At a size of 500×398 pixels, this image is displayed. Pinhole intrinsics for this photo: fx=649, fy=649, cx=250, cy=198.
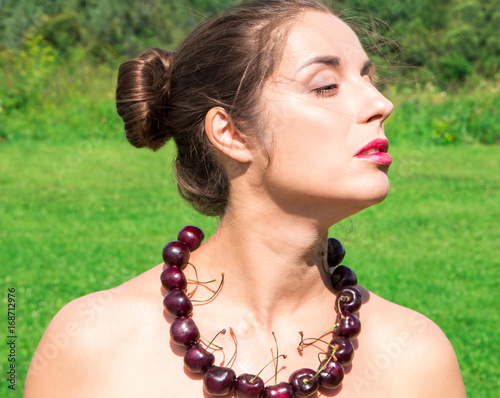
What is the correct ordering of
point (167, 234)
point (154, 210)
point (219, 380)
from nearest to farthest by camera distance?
1. point (219, 380)
2. point (167, 234)
3. point (154, 210)

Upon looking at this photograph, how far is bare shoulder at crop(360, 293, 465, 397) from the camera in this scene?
2.13 m

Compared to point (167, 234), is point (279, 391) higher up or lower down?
higher up

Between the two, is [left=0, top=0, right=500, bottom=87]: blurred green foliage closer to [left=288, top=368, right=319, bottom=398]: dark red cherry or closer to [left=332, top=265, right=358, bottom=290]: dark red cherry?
[left=332, top=265, right=358, bottom=290]: dark red cherry

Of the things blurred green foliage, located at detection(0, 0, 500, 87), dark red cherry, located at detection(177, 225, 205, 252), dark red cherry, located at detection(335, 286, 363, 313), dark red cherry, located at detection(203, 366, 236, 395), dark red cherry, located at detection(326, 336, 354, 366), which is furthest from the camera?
blurred green foliage, located at detection(0, 0, 500, 87)

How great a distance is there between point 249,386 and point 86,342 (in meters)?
0.54

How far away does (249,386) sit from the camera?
1984 millimetres

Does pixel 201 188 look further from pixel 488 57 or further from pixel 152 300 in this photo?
pixel 488 57

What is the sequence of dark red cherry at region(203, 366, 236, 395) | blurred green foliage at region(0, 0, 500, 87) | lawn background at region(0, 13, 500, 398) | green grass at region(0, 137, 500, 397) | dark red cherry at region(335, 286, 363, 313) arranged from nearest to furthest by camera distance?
dark red cherry at region(203, 366, 236, 395)
dark red cherry at region(335, 286, 363, 313)
green grass at region(0, 137, 500, 397)
lawn background at region(0, 13, 500, 398)
blurred green foliage at region(0, 0, 500, 87)

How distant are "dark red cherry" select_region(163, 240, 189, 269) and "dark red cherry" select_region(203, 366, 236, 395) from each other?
0.41 meters

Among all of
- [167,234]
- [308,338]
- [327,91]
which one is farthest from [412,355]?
[167,234]

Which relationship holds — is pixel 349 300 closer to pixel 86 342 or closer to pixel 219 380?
pixel 219 380

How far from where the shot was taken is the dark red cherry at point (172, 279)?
7.13 feet

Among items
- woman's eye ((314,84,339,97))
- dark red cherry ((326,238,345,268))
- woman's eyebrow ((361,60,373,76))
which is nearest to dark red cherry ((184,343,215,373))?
dark red cherry ((326,238,345,268))

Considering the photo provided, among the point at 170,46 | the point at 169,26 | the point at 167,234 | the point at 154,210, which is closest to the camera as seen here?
the point at 167,234
